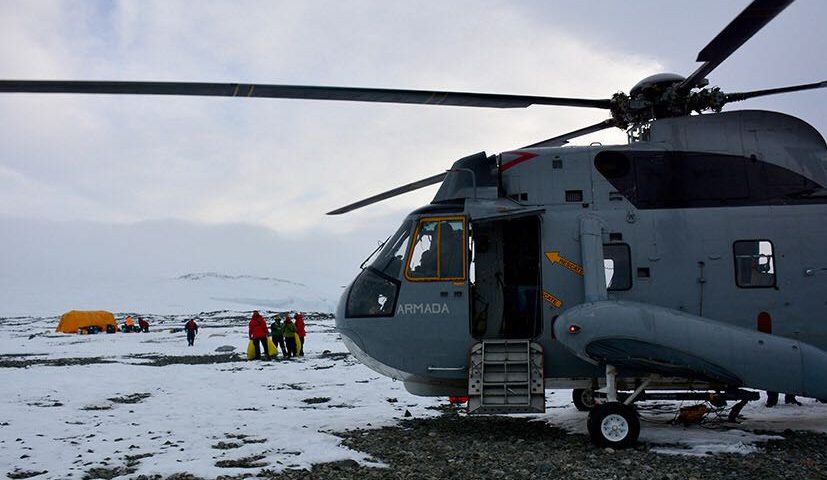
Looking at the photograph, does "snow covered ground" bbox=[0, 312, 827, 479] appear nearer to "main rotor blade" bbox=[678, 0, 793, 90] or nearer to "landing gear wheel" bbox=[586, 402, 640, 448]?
"landing gear wheel" bbox=[586, 402, 640, 448]

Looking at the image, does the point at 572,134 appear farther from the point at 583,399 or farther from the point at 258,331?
the point at 258,331

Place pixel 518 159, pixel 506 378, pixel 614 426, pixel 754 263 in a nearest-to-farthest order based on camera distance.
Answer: pixel 614 426, pixel 506 378, pixel 754 263, pixel 518 159

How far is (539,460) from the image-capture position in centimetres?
615

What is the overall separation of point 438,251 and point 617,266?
7.35 feet

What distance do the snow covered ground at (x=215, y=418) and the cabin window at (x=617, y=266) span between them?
1832 mm

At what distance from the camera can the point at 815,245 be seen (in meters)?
7.35

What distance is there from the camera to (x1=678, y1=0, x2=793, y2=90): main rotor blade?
4797 mm

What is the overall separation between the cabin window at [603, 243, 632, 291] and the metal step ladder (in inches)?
48.4

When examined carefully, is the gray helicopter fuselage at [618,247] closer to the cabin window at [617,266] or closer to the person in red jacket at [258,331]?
the cabin window at [617,266]

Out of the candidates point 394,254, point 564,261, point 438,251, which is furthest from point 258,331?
point 564,261

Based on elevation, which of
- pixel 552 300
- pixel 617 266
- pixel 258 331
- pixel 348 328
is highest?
pixel 617 266

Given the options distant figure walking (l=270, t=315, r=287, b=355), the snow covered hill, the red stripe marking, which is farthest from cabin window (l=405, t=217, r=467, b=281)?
the snow covered hill

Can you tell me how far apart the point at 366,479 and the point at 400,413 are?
12.9 feet

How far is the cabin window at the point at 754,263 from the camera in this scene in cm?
736
